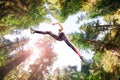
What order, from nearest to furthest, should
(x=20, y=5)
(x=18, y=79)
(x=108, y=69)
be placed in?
(x=108, y=69) → (x=20, y=5) → (x=18, y=79)

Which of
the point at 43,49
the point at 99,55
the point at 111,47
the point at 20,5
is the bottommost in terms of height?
the point at 43,49

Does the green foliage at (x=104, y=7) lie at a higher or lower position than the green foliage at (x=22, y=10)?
higher

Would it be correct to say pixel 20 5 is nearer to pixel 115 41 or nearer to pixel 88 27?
pixel 88 27

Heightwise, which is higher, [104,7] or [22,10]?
[104,7]

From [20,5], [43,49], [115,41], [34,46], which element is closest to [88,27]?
[115,41]

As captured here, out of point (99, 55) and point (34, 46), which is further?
point (34, 46)

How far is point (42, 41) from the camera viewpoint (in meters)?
29.2

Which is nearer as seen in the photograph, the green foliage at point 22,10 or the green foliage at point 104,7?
the green foliage at point 104,7

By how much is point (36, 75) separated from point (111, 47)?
20242 millimetres

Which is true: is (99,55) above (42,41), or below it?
above

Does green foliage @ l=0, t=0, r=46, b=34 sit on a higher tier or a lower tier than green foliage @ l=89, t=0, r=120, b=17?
lower

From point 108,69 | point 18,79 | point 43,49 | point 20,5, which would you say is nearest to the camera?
point 108,69

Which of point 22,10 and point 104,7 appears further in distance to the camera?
point 22,10

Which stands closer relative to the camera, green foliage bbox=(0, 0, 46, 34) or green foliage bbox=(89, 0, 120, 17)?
green foliage bbox=(89, 0, 120, 17)
